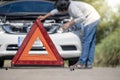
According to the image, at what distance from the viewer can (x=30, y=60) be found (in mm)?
8867

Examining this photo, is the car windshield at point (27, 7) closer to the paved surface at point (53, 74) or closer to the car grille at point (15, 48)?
the car grille at point (15, 48)

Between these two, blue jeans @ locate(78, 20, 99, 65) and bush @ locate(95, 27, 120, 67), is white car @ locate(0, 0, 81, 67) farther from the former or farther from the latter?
bush @ locate(95, 27, 120, 67)

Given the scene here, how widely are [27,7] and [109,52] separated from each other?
5.70 meters

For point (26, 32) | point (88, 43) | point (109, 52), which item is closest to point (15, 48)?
point (26, 32)

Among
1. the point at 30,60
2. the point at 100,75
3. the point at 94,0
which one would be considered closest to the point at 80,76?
the point at 100,75

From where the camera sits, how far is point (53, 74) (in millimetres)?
8430

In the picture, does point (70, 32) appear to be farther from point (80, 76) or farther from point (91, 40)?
point (80, 76)

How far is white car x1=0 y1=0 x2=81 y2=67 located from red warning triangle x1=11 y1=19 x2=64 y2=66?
65mm

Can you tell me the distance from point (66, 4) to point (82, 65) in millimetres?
1060

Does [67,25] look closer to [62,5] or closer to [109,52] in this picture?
[62,5]

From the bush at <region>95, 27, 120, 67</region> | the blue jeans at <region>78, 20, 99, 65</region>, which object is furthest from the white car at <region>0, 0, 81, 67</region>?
the bush at <region>95, 27, 120, 67</region>

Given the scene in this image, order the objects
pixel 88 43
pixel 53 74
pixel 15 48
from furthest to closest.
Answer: pixel 88 43
pixel 15 48
pixel 53 74

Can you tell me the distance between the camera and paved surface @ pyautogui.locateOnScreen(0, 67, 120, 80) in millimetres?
7699

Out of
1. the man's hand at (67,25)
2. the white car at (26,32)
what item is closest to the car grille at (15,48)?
the white car at (26,32)
